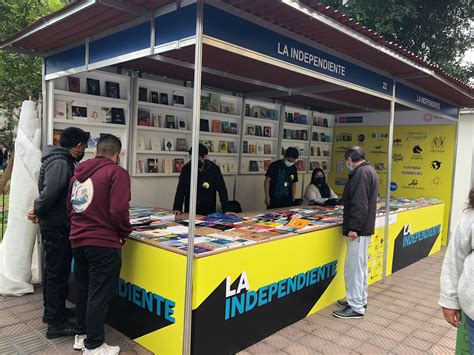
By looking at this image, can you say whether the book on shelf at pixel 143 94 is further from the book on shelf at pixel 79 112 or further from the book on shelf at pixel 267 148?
the book on shelf at pixel 267 148

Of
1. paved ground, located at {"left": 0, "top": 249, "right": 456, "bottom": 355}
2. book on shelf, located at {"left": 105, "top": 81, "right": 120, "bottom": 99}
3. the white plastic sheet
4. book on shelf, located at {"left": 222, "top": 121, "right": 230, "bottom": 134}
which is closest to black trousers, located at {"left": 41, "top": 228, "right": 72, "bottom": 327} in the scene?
paved ground, located at {"left": 0, "top": 249, "right": 456, "bottom": 355}

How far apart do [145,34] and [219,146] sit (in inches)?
131

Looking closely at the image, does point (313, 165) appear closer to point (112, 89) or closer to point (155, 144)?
point (155, 144)

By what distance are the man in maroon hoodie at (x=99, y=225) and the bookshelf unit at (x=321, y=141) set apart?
569 cm

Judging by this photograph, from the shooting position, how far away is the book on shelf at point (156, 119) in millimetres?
5254

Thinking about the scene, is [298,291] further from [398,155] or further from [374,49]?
[398,155]

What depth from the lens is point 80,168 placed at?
9.62ft

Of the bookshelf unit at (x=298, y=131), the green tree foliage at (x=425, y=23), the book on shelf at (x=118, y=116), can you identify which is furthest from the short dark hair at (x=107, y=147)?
the green tree foliage at (x=425, y=23)

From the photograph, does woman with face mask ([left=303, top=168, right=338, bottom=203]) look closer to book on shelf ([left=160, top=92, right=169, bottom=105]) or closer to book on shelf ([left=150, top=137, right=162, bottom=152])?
book on shelf ([left=150, top=137, right=162, bottom=152])

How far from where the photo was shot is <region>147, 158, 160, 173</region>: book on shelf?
17.4 ft

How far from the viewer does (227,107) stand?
20.8 feet

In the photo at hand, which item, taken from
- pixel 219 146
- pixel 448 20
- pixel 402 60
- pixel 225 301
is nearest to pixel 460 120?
pixel 402 60

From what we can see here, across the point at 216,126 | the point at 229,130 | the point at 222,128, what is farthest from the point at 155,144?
the point at 229,130

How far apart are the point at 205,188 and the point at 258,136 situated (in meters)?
2.42
